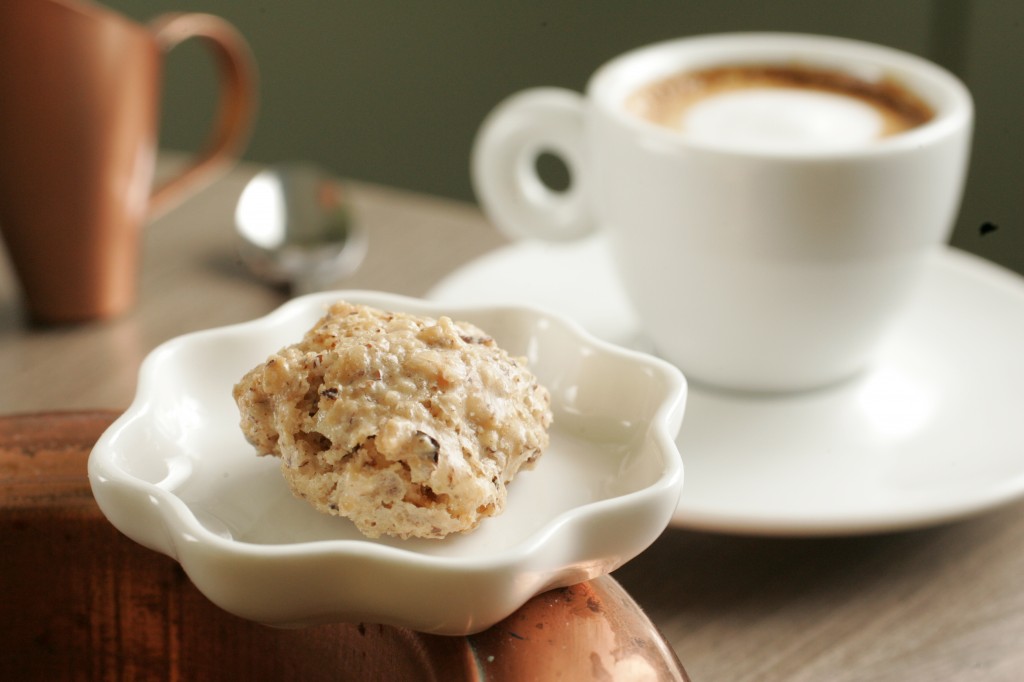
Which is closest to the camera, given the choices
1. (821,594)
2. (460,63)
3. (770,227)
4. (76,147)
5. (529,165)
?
(821,594)

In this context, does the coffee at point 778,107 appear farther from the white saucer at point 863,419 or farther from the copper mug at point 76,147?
the copper mug at point 76,147

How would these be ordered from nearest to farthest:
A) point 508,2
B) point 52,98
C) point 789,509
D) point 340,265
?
point 789,509
point 52,98
point 340,265
point 508,2

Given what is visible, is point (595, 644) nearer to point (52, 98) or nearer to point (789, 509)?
point (789, 509)

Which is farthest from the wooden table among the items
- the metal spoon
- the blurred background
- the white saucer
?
the blurred background

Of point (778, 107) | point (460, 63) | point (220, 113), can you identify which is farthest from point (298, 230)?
point (460, 63)

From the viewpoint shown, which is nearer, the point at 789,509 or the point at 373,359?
the point at 373,359

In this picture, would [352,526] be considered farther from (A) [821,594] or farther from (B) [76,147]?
(B) [76,147]

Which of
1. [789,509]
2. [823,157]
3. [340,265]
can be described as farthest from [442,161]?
[789,509]
